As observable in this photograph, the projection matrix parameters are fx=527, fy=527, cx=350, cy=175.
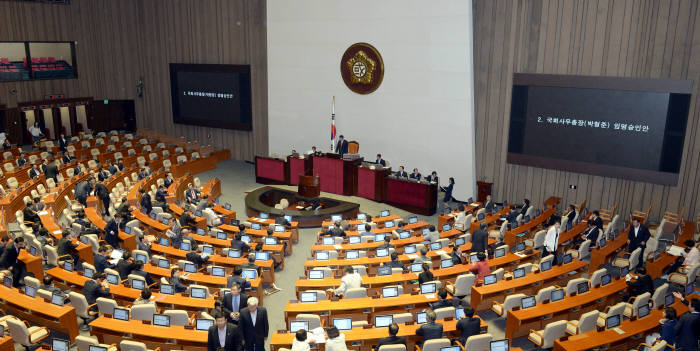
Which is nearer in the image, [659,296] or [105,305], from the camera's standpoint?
[105,305]

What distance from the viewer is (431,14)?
737 inches

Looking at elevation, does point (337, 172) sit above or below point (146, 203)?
above

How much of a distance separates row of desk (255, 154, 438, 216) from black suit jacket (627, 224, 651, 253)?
6484 millimetres

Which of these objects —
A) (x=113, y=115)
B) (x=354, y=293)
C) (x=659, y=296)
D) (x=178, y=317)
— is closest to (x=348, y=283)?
(x=354, y=293)

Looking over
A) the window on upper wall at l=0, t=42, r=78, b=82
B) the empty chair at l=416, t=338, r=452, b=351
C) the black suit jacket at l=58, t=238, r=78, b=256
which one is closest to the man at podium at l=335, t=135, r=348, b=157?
the black suit jacket at l=58, t=238, r=78, b=256

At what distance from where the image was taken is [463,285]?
11.0m

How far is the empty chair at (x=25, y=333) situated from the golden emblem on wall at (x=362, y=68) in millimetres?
14551

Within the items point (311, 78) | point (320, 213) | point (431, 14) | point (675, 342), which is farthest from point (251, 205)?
point (675, 342)

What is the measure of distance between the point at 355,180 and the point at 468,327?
11270mm

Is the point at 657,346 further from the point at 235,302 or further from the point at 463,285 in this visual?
the point at 235,302

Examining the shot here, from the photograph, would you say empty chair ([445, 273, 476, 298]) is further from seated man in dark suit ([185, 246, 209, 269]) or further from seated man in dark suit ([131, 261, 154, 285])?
seated man in dark suit ([131, 261, 154, 285])

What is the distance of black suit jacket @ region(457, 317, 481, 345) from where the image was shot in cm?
866

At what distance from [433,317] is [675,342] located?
158 inches

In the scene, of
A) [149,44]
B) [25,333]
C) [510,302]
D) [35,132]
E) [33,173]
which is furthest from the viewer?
[149,44]
